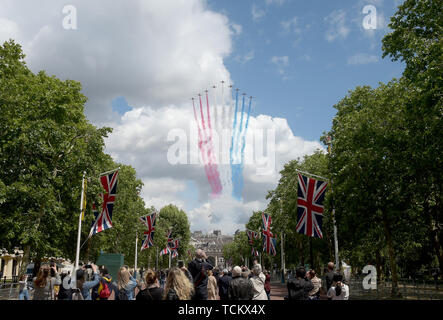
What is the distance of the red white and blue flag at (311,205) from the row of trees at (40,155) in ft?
48.0

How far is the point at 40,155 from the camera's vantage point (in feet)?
87.1

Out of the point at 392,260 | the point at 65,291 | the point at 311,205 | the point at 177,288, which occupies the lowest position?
the point at 392,260

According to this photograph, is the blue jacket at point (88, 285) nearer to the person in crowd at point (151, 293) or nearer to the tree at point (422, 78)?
the person in crowd at point (151, 293)

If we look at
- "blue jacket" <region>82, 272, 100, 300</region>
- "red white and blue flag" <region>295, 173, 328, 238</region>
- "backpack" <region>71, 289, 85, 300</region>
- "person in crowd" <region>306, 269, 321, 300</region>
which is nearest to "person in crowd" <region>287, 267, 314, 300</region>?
"person in crowd" <region>306, 269, 321, 300</region>

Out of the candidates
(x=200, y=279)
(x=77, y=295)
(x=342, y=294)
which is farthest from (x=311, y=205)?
(x=77, y=295)

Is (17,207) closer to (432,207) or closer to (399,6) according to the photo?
(399,6)

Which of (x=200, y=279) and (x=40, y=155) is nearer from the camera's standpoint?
(x=200, y=279)

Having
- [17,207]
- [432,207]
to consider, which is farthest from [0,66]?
[432,207]

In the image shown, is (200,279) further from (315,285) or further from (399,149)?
(399,149)

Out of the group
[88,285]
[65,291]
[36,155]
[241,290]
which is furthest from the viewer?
[36,155]

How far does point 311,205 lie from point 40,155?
720 inches

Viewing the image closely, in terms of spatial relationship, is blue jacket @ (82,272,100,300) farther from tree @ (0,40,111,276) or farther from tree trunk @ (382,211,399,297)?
tree trunk @ (382,211,399,297)
